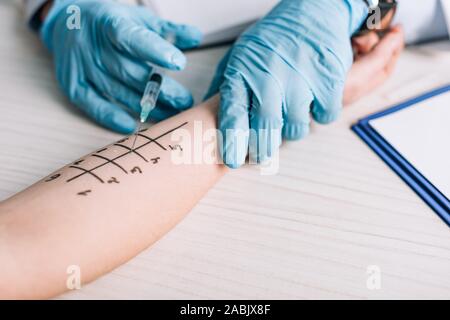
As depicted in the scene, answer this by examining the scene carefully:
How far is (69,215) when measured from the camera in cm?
83

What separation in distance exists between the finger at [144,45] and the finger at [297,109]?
28 centimetres

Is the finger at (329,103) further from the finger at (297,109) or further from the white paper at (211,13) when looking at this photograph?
the white paper at (211,13)

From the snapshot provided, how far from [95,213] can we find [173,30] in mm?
622

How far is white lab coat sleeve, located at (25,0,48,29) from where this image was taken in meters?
1.39

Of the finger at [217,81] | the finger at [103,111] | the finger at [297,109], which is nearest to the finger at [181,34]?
the finger at [217,81]

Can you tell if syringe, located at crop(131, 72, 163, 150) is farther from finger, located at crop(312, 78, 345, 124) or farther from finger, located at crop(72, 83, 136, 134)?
finger, located at crop(312, 78, 345, 124)

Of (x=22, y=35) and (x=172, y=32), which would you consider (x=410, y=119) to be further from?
(x=22, y=35)

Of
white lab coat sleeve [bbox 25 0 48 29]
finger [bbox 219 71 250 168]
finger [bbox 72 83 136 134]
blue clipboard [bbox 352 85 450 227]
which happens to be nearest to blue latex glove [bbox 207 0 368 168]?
finger [bbox 219 71 250 168]

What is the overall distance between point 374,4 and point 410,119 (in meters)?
0.33

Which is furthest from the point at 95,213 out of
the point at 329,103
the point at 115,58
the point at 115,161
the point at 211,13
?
the point at 211,13

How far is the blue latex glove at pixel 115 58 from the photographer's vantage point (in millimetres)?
1118

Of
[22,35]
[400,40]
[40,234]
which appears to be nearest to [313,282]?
[40,234]

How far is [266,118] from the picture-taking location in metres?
1.03

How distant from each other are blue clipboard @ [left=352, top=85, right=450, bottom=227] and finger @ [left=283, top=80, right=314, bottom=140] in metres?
0.17
